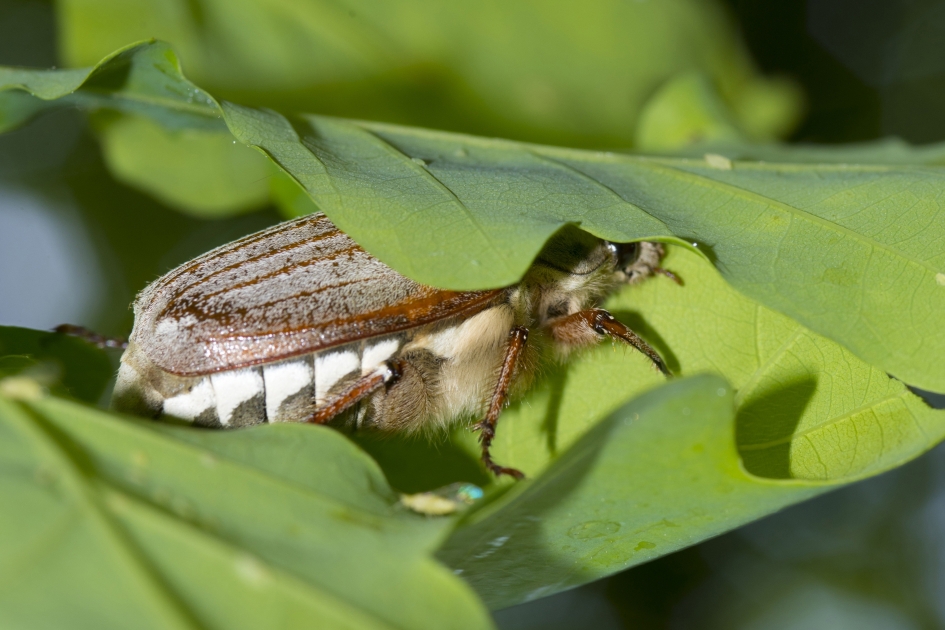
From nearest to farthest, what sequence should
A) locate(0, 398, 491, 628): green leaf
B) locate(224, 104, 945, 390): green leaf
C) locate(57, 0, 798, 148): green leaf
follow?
1. locate(0, 398, 491, 628): green leaf
2. locate(224, 104, 945, 390): green leaf
3. locate(57, 0, 798, 148): green leaf

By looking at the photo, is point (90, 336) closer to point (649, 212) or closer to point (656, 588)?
point (649, 212)

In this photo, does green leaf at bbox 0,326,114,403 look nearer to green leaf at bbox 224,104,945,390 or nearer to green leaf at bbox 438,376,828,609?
green leaf at bbox 224,104,945,390

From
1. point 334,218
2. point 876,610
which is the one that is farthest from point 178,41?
point 876,610

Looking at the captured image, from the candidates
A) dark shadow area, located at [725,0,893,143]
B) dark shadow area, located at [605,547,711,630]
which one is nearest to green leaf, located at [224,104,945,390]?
dark shadow area, located at [725,0,893,143]

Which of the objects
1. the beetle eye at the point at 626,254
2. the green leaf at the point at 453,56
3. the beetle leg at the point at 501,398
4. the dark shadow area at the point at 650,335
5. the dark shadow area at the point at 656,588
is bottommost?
the dark shadow area at the point at 656,588

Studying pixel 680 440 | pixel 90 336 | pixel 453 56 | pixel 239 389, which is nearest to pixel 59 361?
pixel 90 336

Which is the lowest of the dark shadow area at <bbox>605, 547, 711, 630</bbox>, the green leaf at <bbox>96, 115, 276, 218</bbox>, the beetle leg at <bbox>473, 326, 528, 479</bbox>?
the dark shadow area at <bbox>605, 547, 711, 630</bbox>

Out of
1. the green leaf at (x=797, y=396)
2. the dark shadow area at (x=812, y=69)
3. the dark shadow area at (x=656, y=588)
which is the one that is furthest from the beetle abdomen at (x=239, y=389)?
the dark shadow area at (x=812, y=69)

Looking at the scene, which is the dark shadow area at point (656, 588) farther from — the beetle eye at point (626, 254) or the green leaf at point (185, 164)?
the green leaf at point (185, 164)

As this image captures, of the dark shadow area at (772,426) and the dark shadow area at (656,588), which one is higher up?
the dark shadow area at (772,426)
